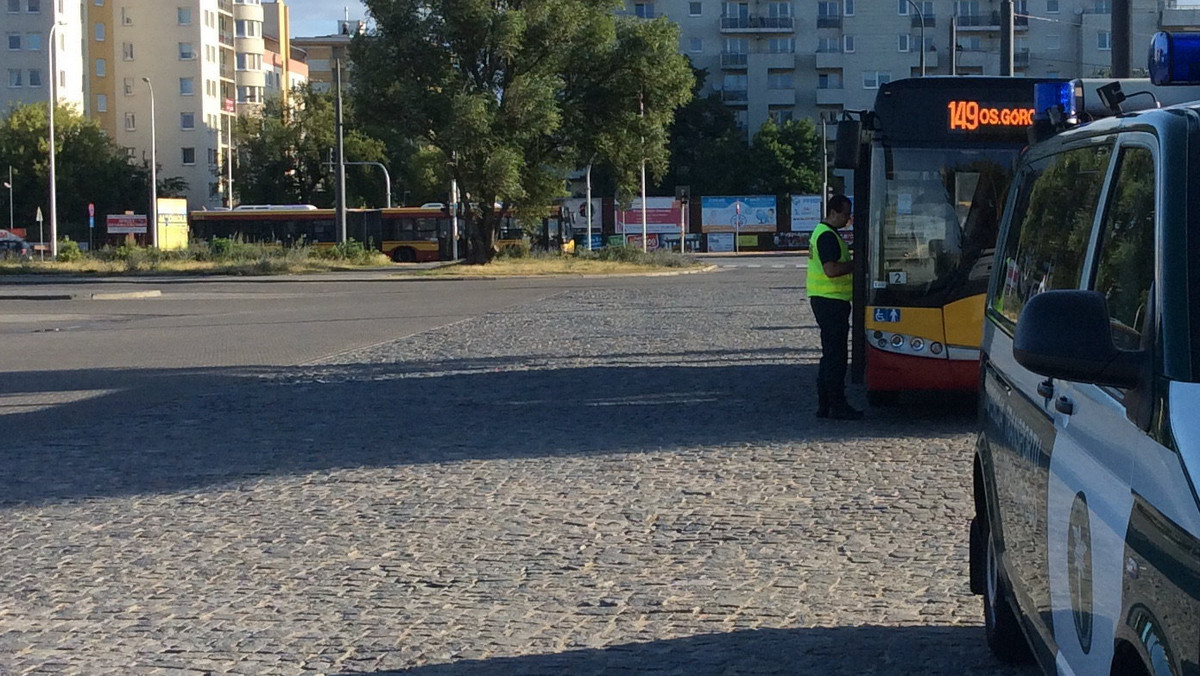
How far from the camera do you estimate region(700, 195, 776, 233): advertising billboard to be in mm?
81625

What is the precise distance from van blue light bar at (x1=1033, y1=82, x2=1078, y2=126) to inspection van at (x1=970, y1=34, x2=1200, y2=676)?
31 centimetres

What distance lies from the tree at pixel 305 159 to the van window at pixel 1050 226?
91.2 meters

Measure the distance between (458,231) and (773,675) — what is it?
6498cm

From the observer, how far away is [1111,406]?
328cm

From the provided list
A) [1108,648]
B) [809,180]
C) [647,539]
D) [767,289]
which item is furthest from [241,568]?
[809,180]

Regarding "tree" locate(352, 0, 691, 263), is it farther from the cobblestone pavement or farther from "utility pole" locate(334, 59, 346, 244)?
the cobblestone pavement

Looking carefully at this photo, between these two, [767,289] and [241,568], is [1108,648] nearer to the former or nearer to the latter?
[241,568]

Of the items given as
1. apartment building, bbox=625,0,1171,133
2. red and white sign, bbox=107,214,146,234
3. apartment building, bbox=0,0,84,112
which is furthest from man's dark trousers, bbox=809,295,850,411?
apartment building, bbox=0,0,84,112

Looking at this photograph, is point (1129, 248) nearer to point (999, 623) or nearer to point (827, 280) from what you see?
point (999, 623)

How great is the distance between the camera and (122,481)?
9.25 meters

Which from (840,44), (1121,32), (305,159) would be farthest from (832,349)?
(840,44)

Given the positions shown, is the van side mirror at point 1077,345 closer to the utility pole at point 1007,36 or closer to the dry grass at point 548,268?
the utility pole at point 1007,36

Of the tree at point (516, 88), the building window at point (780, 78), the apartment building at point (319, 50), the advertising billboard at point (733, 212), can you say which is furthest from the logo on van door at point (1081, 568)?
the apartment building at point (319, 50)

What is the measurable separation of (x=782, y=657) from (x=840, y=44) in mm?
101925
